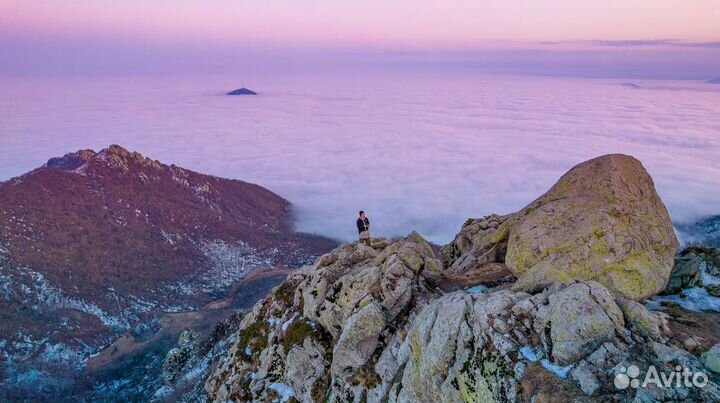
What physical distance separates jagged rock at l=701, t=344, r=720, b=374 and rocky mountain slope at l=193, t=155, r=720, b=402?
0.04 m

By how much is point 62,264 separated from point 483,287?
11018 centimetres

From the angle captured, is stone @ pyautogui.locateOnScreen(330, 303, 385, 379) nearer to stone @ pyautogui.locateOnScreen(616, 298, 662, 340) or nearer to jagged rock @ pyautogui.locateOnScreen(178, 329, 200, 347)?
stone @ pyautogui.locateOnScreen(616, 298, 662, 340)

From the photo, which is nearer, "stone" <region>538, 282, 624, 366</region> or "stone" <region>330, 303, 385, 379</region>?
"stone" <region>538, 282, 624, 366</region>

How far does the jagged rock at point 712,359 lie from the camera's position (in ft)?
41.7

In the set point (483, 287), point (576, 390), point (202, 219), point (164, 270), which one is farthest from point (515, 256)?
point (202, 219)

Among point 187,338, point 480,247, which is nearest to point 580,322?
point 480,247

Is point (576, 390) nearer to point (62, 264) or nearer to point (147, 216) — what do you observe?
point (62, 264)

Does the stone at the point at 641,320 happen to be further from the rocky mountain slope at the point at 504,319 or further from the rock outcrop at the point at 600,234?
the rock outcrop at the point at 600,234

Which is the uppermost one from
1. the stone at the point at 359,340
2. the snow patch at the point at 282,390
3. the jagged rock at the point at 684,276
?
the jagged rock at the point at 684,276

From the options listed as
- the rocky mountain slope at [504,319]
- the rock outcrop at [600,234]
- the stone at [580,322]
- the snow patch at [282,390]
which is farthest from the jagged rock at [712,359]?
the snow patch at [282,390]

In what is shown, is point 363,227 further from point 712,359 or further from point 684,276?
point 712,359

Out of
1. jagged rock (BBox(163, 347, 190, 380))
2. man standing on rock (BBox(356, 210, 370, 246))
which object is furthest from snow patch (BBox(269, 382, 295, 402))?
jagged rock (BBox(163, 347, 190, 380))

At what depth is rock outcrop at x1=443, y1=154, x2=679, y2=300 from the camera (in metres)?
20.6

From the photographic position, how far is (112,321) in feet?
293
